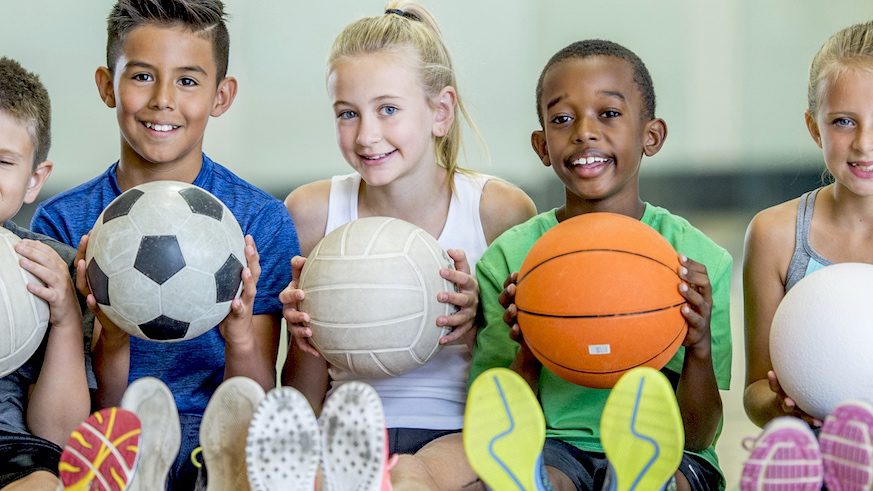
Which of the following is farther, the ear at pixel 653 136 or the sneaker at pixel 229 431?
Answer: the ear at pixel 653 136

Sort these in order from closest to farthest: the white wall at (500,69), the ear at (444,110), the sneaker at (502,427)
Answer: the sneaker at (502,427), the ear at (444,110), the white wall at (500,69)

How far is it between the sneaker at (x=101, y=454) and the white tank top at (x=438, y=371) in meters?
0.86

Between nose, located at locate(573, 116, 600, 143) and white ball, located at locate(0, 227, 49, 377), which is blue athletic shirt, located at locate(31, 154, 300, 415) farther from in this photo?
nose, located at locate(573, 116, 600, 143)

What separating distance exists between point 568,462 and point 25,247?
120cm

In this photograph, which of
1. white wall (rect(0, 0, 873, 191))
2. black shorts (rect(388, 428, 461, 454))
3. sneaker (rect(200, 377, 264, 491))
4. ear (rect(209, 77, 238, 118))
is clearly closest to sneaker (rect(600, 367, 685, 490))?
sneaker (rect(200, 377, 264, 491))

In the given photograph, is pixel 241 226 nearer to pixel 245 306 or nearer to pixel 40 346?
pixel 245 306

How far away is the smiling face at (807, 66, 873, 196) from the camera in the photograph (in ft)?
7.28

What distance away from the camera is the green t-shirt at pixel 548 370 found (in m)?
2.27

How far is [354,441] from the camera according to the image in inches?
64.2

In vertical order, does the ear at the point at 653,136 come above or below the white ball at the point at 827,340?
above

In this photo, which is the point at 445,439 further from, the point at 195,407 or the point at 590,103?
the point at 590,103

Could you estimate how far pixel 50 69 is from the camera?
28.4ft

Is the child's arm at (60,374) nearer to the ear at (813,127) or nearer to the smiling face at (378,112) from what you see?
the smiling face at (378,112)

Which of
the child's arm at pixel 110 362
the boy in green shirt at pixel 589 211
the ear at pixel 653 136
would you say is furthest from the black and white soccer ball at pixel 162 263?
the ear at pixel 653 136
